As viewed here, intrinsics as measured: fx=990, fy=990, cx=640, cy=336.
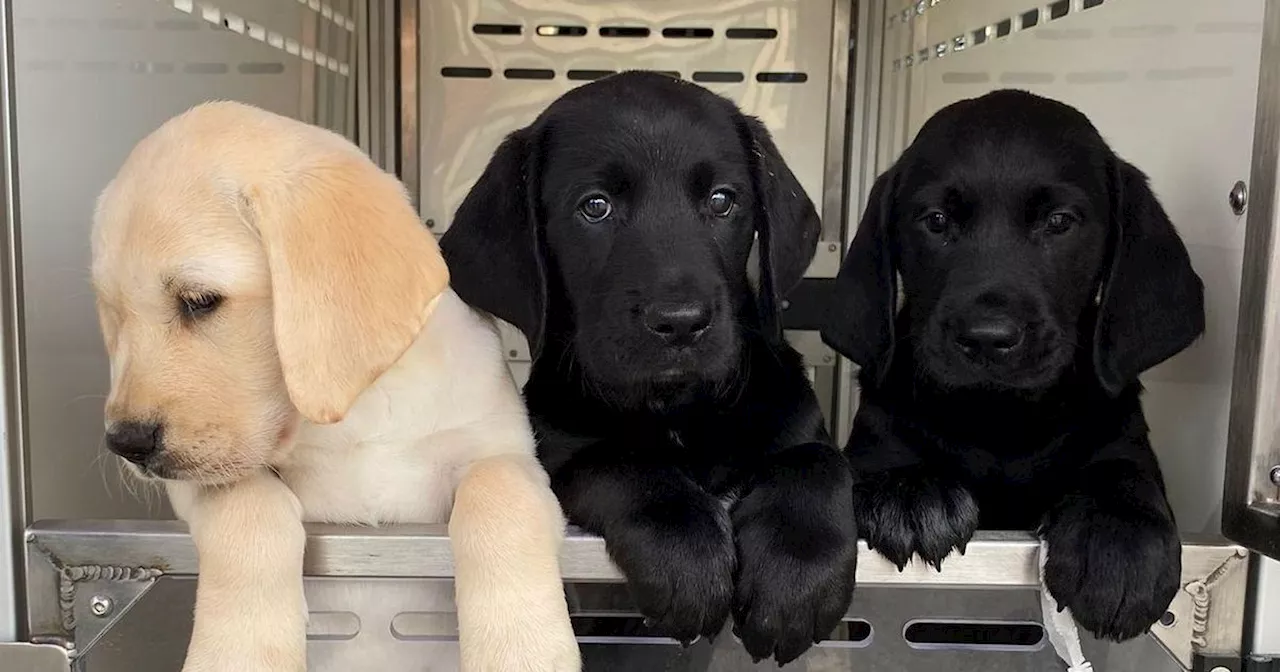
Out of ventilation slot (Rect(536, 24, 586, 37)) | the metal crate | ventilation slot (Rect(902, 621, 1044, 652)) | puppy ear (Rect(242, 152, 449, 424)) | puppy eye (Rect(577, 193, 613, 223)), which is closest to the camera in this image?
puppy ear (Rect(242, 152, 449, 424))

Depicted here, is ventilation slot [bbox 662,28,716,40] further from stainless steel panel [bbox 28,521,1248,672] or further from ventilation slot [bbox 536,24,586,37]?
stainless steel panel [bbox 28,521,1248,672]

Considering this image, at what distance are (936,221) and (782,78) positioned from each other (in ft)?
3.34

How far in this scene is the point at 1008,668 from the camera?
4.52ft

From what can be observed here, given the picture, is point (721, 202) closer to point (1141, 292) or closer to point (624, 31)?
point (1141, 292)

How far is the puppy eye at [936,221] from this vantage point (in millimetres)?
1694

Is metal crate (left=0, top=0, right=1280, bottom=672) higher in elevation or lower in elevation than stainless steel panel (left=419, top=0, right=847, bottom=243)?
lower

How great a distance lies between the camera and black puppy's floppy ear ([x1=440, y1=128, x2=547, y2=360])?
1573 millimetres

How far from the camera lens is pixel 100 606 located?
1.29 metres

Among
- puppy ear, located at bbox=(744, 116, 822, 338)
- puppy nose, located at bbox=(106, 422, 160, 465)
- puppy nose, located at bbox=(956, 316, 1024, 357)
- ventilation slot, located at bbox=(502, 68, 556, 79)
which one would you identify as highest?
ventilation slot, located at bbox=(502, 68, 556, 79)

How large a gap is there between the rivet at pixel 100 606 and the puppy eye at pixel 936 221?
1375mm

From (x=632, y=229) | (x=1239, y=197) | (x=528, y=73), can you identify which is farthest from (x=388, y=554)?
(x=528, y=73)

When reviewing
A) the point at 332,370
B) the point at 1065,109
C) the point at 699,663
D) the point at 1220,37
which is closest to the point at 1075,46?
the point at 1065,109

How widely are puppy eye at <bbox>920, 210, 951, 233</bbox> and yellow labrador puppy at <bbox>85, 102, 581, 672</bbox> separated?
0.85m

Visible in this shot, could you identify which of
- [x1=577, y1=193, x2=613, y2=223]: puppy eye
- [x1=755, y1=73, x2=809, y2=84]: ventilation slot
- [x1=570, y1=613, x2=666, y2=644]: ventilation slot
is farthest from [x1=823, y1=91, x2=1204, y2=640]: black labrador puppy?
[x1=755, y1=73, x2=809, y2=84]: ventilation slot
